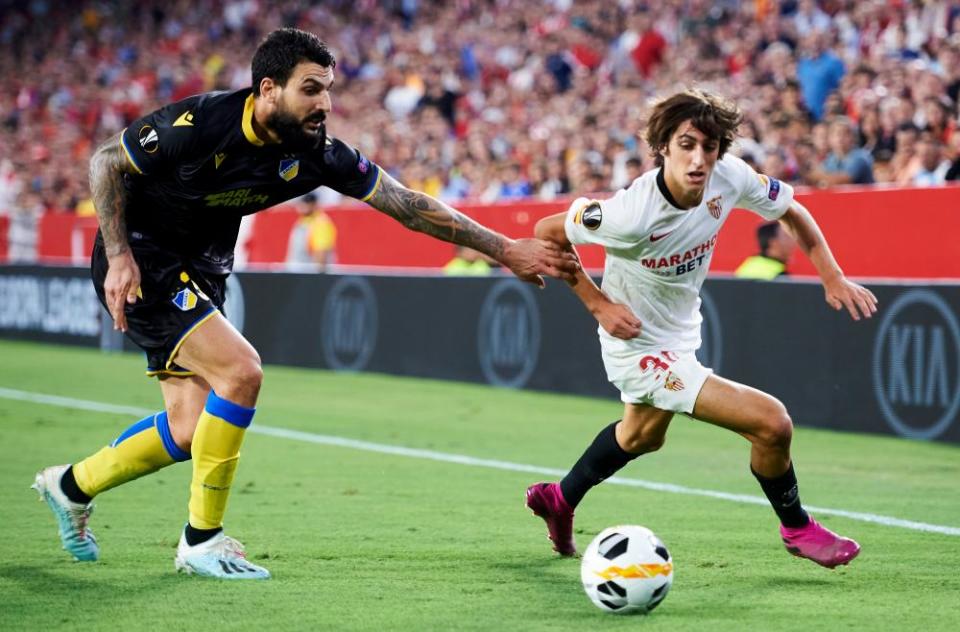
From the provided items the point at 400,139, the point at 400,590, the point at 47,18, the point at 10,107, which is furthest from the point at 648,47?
the point at 47,18

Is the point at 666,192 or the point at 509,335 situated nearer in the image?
the point at 666,192

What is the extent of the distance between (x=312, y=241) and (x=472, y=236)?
48.4 ft

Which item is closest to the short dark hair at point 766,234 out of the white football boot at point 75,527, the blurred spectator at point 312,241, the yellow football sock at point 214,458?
the yellow football sock at point 214,458

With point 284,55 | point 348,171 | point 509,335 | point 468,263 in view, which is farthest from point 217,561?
point 468,263

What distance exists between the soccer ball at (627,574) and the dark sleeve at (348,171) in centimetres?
188

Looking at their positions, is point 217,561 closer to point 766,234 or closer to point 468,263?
point 766,234

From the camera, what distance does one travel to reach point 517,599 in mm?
5578

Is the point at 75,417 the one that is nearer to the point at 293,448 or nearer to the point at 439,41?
the point at 293,448

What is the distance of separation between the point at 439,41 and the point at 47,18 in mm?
14851

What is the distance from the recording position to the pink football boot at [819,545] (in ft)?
19.9

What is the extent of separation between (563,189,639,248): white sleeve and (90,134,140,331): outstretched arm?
1832 millimetres

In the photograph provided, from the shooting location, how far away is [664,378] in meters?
6.15

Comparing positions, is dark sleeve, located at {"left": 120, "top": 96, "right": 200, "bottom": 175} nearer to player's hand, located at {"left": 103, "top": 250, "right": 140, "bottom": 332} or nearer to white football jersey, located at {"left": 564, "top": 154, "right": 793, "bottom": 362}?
player's hand, located at {"left": 103, "top": 250, "right": 140, "bottom": 332}

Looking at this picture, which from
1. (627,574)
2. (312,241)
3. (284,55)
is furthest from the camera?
(312,241)
